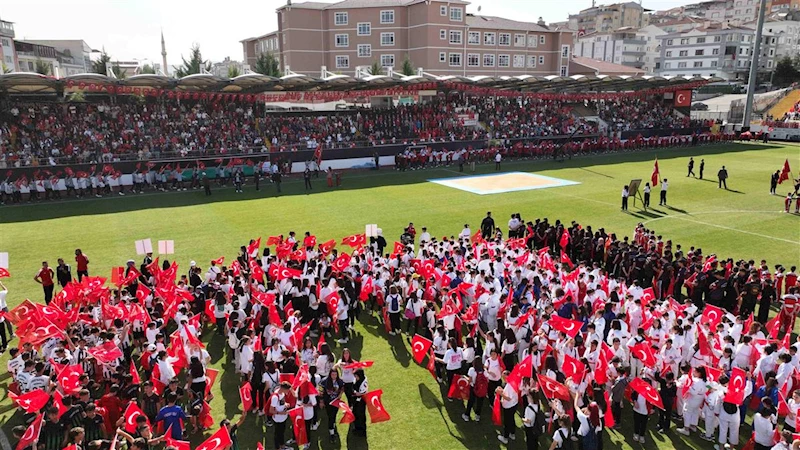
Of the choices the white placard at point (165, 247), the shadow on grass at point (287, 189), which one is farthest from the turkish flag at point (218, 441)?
the shadow on grass at point (287, 189)

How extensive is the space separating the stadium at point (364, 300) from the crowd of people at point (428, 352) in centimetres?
5

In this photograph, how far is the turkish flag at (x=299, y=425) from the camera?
27.3ft

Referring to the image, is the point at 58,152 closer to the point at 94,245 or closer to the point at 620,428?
the point at 94,245

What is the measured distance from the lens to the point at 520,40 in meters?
68.0

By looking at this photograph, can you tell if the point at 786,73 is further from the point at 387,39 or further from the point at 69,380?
the point at 69,380

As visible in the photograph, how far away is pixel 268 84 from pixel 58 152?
41.5 ft

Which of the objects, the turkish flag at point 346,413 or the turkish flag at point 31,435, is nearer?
the turkish flag at point 31,435

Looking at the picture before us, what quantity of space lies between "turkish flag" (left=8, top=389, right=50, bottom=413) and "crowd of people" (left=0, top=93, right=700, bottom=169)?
82.7 ft

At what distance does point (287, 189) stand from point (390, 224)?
33.1ft

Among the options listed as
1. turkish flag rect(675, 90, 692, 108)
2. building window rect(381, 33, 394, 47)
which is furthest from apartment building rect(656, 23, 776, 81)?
building window rect(381, 33, 394, 47)

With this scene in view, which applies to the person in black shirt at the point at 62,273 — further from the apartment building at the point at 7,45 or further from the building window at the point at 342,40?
the apartment building at the point at 7,45

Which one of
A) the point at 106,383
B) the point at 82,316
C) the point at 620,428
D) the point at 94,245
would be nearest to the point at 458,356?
the point at 620,428

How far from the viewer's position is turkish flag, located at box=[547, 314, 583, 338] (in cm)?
991

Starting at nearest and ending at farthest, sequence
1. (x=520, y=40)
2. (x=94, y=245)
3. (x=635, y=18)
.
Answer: (x=94, y=245), (x=520, y=40), (x=635, y=18)
